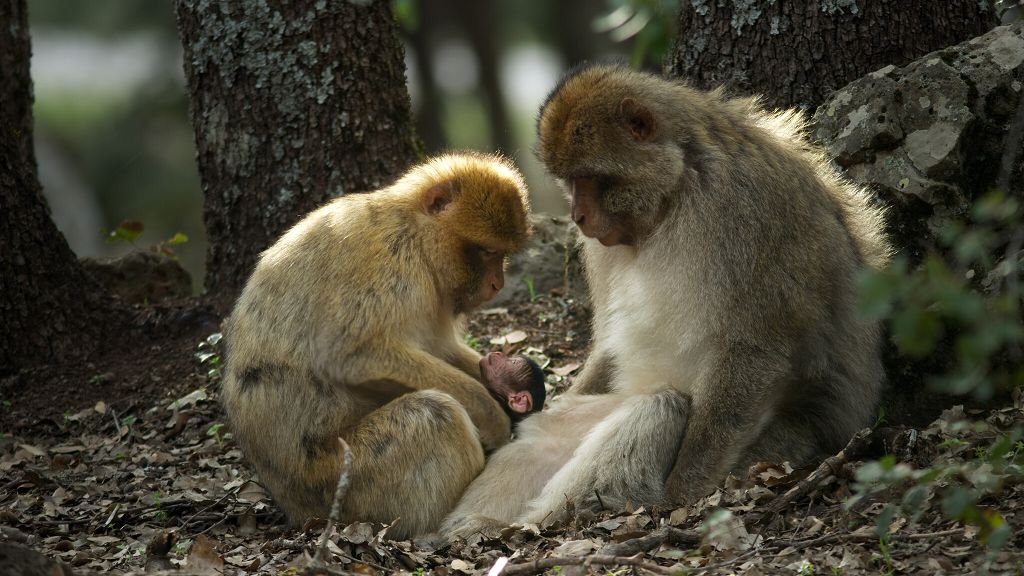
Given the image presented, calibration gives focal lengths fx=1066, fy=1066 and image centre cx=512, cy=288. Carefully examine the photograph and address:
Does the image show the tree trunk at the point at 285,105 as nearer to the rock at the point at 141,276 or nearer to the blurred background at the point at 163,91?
the rock at the point at 141,276

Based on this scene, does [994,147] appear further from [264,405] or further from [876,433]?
[264,405]

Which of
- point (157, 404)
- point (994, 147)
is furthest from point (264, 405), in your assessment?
point (994, 147)

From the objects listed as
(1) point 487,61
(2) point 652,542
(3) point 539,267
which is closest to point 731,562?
(2) point 652,542

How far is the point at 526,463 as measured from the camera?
4.86m

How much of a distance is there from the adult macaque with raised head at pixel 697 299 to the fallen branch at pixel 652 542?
0.41m

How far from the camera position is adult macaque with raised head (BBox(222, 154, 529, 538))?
466 cm

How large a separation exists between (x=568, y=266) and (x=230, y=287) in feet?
7.24

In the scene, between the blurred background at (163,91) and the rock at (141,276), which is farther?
the blurred background at (163,91)

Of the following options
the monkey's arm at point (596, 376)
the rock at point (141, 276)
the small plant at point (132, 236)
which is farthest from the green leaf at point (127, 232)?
the monkey's arm at point (596, 376)

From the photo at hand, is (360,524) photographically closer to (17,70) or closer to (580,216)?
(580,216)

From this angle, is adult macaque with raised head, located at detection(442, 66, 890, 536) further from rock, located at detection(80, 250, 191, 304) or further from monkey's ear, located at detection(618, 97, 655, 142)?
rock, located at detection(80, 250, 191, 304)

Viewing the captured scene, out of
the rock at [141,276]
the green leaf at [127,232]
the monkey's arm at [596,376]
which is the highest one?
the green leaf at [127,232]

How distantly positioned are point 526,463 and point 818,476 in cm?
131

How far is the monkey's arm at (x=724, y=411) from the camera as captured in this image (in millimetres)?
4391
